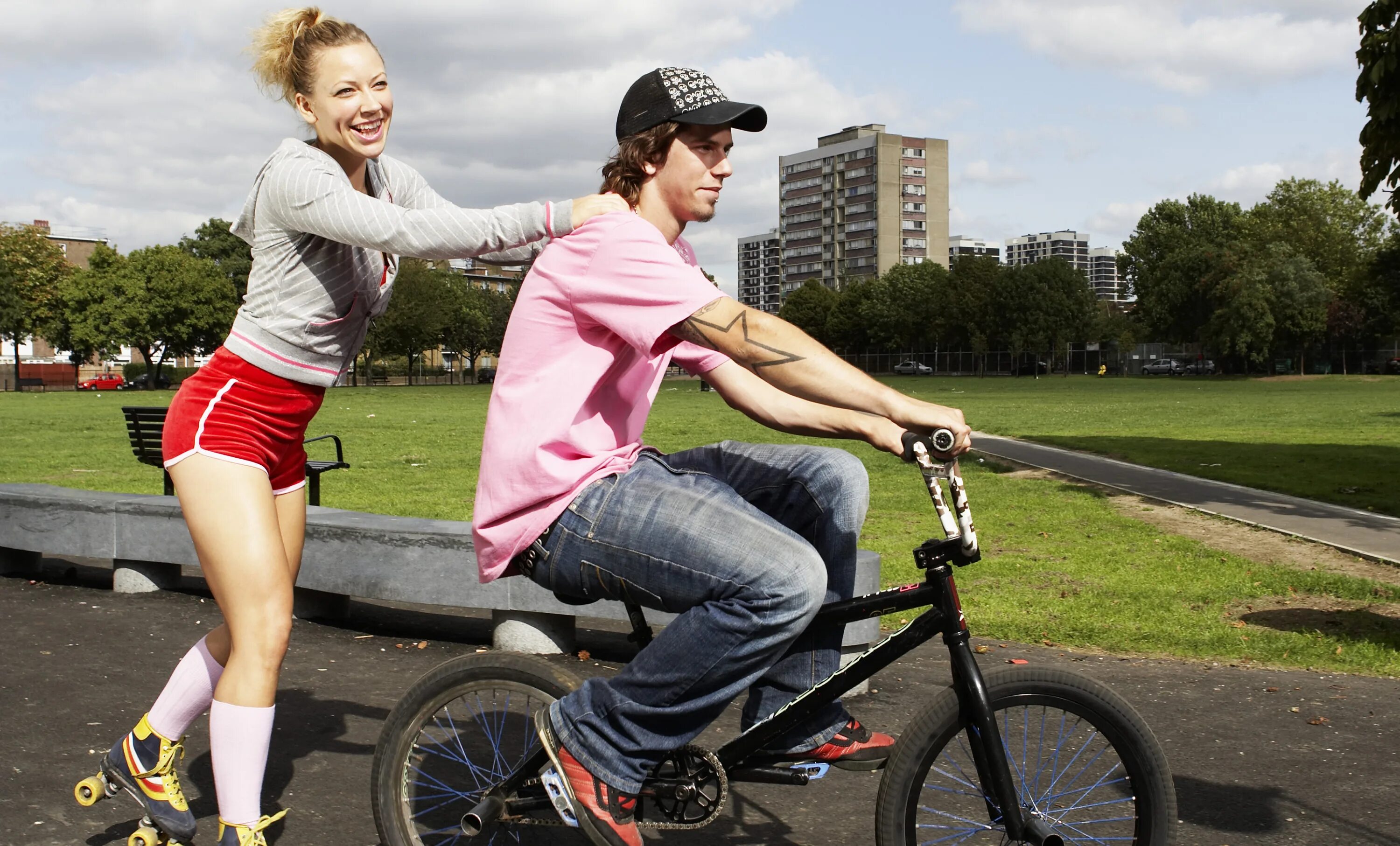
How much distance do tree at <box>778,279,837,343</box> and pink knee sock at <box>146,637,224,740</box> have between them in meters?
109

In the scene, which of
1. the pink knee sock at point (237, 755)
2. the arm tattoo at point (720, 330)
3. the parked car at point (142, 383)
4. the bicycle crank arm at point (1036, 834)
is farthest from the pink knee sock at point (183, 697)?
the parked car at point (142, 383)

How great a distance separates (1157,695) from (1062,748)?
2.75 metres

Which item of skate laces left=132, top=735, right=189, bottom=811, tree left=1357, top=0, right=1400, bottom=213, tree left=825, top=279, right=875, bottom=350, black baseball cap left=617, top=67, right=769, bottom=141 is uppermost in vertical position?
tree left=825, top=279, right=875, bottom=350

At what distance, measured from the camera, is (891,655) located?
2.67 meters

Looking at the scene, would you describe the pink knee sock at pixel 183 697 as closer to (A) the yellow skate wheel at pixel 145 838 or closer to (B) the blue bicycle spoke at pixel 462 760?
(A) the yellow skate wheel at pixel 145 838

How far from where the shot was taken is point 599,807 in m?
2.69

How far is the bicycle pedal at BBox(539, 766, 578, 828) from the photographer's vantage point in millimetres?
2746

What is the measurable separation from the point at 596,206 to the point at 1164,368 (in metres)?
90.8

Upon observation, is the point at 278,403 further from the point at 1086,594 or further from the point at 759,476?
the point at 1086,594

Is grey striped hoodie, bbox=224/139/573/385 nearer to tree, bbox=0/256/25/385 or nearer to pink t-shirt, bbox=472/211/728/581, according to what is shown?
pink t-shirt, bbox=472/211/728/581

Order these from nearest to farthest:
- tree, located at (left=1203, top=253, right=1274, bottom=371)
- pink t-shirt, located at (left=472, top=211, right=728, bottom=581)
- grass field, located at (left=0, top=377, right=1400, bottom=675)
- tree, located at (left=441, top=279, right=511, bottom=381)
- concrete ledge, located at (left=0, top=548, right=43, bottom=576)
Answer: pink t-shirt, located at (left=472, top=211, right=728, bottom=581), grass field, located at (left=0, top=377, right=1400, bottom=675), concrete ledge, located at (left=0, top=548, right=43, bottom=576), tree, located at (left=1203, top=253, right=1274, bottom=371), tree, located at (left=441, top=279, right=511, bottom=381)

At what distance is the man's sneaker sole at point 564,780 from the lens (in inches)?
106

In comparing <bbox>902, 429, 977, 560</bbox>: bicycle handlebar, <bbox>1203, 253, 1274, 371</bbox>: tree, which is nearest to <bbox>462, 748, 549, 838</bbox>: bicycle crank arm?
<bbox>902, 429, 977, 560</bbox>: bicycle handlebar

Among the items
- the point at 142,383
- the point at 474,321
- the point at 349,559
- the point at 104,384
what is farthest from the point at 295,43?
the point at 474,321
